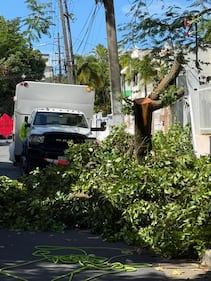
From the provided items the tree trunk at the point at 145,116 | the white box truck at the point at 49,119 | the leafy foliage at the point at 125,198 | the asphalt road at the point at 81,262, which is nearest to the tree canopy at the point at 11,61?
the white box truck at the point at 49,119

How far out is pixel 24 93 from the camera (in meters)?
19.8

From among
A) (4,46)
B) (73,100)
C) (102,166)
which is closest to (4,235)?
(102,166)

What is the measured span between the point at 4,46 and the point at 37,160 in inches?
1614

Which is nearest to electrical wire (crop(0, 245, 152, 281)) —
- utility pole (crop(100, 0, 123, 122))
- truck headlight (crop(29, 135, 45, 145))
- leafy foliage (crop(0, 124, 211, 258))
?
leafy foliage (crop(0, 124, 211, 258))

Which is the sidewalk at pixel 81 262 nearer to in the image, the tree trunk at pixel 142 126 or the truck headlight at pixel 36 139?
the tree trunk at pixel 142 126

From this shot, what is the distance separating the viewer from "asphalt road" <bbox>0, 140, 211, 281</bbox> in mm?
6672

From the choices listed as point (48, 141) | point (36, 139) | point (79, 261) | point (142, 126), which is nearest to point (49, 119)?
point (36, 139)

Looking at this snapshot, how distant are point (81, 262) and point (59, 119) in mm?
10901

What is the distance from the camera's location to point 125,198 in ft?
28.2

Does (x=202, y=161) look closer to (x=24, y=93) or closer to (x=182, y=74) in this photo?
(x=182, y=74)

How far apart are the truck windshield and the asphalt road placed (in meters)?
8.83

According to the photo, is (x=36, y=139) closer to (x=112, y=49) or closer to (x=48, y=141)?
(x=48, y=141)

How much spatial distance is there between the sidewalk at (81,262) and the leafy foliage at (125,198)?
12.7 inches

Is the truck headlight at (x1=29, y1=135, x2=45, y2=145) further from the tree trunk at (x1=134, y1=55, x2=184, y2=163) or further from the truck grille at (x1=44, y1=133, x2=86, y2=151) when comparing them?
the tree trunk at (x1=134, y1=55, x2=184, y2=163)
